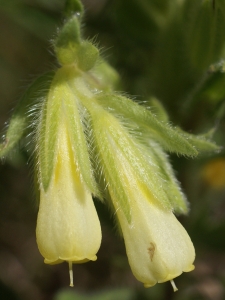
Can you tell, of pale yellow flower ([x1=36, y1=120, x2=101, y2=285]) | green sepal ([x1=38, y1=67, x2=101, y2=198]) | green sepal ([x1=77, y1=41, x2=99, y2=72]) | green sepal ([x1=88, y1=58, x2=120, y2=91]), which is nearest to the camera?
pale yellow flower ([x1=36, y1=120, x2=101, y2=285])

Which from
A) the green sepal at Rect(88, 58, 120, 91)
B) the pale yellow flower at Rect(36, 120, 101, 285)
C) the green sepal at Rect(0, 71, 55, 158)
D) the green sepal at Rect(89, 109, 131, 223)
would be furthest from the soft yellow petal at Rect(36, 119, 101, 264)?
Answer: the green sepal at Rect(88, 58, 120, 91)

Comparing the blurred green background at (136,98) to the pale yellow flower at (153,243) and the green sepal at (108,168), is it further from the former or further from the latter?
the pale yellow flower at (153,243)

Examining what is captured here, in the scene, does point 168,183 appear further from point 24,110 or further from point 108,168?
point 24,110

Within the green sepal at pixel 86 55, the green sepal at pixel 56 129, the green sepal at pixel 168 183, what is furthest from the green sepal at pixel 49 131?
the green sepal at pixel 168 183

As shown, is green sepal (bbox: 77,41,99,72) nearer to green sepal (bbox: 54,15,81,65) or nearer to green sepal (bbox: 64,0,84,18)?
green sepal (bbox: 54,15,81,65)

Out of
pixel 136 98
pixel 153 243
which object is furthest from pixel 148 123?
pixel 136 98

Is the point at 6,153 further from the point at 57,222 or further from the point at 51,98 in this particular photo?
the point at 57,222
